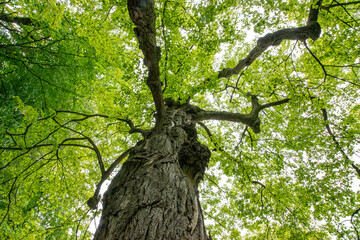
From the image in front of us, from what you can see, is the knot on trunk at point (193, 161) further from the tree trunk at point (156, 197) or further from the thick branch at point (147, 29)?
the thick branch at point (147, 29)

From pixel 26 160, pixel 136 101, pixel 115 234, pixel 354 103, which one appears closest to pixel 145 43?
pixel 115 234

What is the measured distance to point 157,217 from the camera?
1.37 m

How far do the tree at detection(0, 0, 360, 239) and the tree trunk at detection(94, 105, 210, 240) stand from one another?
12mm

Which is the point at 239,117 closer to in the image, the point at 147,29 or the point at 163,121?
the point at 163,121

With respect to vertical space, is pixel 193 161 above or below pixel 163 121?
below

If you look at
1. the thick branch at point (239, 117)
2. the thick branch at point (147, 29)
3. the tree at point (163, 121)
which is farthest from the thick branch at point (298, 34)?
the thick branch at point (147, 29)

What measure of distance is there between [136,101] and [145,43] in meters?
2.54

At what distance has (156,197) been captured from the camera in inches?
62.1

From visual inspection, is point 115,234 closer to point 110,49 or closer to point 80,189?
point 110,49

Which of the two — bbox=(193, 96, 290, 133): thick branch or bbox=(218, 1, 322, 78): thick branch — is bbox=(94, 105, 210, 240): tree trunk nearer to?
bbox=(193, 96, 290, 133): thick branch

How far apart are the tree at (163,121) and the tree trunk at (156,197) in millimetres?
12

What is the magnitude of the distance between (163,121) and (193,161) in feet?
4.55

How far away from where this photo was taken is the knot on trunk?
2357 mm

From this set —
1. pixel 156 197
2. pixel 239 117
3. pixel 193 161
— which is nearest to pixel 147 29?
pixel 193 161
